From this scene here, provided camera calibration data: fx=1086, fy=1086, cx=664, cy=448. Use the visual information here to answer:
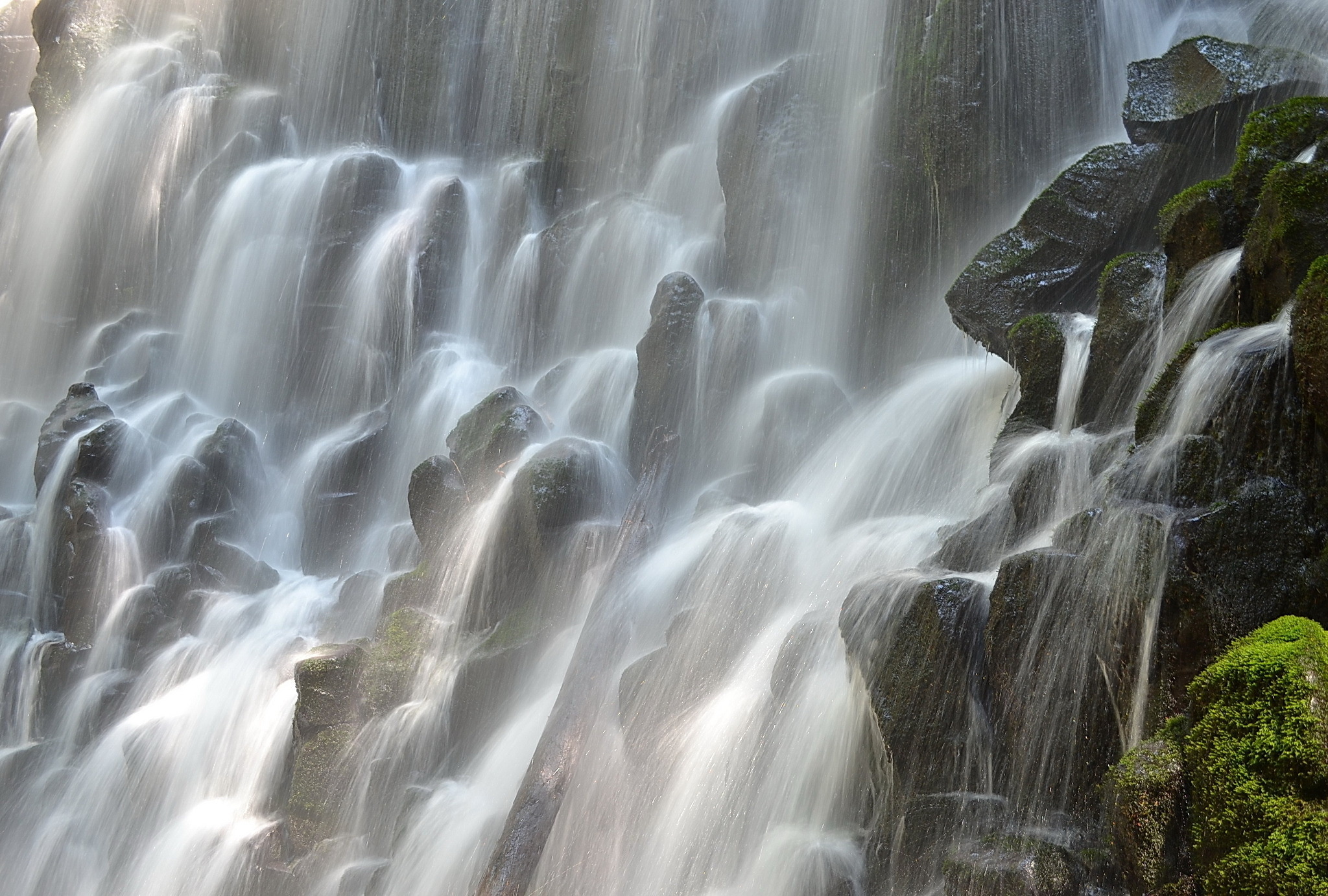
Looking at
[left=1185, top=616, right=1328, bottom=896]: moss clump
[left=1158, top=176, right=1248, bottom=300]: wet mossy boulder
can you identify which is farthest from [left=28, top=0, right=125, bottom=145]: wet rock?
[left=1185, top=616, right=1328, bottom=896]: moss clump

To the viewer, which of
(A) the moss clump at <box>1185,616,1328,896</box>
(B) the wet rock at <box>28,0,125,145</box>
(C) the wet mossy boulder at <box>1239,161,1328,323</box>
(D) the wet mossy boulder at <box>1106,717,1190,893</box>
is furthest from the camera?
(B) the wet rock at <box>28,0,125,145</box>

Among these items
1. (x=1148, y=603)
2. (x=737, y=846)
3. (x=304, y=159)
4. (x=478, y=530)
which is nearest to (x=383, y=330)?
(x=304, y=159)

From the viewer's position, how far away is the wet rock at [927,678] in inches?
237

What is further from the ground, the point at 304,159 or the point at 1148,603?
the point at 304,159

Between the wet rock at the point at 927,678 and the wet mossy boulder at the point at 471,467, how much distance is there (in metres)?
6.73

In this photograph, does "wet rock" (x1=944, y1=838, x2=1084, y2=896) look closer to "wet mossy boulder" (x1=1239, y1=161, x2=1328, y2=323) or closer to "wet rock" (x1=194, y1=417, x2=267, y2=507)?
"wet mossy boulder" (x1=1239, y1=161, x2=1328, y2=323)

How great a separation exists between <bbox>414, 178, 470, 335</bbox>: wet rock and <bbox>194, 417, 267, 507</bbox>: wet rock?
139 inches

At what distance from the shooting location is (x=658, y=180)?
62.9 feet

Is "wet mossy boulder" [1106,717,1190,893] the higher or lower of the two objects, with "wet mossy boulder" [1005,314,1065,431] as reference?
lower

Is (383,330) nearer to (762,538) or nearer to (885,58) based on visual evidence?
(885,58)

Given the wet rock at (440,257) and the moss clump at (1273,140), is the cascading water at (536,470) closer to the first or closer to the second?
the wet rock at (440,257)

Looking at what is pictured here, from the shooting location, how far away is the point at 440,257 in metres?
19.5

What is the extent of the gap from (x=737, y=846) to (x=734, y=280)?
9957 mm

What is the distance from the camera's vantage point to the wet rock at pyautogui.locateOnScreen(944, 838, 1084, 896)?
4777 mm
